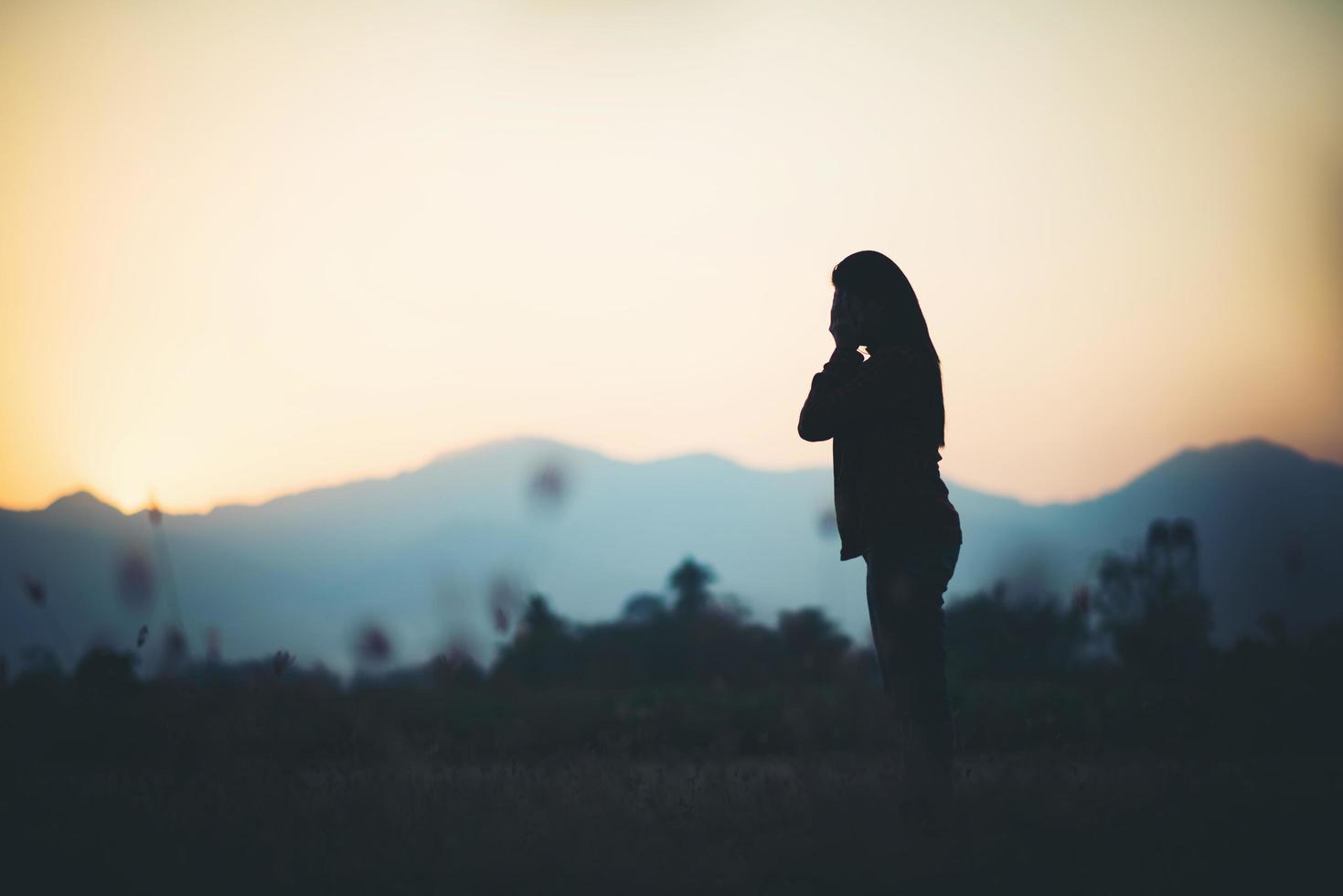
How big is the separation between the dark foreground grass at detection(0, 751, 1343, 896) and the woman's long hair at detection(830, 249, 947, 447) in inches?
72.1

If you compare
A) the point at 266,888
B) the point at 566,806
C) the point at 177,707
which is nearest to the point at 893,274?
the point at 566,806

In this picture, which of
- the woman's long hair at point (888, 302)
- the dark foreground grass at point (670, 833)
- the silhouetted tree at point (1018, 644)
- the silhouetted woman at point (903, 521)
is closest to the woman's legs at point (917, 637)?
the silhouetted woman at point (903, 521)

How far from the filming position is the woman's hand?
4.65 m

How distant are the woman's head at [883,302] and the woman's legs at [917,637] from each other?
894 millimetres

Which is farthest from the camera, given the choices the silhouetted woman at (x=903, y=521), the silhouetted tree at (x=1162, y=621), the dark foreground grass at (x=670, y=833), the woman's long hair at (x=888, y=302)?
the silhouetted tree at (x=1162, y=621)

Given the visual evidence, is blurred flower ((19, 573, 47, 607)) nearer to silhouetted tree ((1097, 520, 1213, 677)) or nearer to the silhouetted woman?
the silhouetted woman

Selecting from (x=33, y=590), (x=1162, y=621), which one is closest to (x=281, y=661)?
(x=33, y=590)

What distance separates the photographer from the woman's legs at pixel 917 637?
4328mm

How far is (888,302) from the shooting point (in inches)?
182

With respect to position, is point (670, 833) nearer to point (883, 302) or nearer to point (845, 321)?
point (845, 321)

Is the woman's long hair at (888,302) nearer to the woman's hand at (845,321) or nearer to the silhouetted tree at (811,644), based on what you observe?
the woman's hand at (845,321)

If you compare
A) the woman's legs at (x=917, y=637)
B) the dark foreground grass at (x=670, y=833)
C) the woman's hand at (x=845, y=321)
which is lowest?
the dark foreground grass at (x=670, y=833)

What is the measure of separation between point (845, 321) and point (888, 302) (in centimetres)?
20

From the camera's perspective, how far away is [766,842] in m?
4.31
